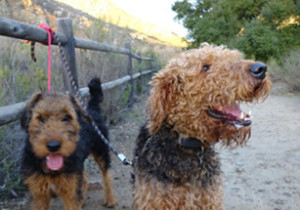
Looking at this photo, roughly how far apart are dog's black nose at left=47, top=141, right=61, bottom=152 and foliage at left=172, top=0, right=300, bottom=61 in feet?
59.6

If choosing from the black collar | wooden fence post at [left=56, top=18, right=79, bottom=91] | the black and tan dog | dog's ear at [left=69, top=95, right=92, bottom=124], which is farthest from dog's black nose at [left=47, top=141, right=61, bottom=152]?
wooden fence post at [left=56, top=18, right=79, bottom=91]

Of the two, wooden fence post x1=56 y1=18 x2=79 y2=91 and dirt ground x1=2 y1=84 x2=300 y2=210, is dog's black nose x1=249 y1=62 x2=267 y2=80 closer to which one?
dirt ground x1=2 y1=84 x2=300 y2=210

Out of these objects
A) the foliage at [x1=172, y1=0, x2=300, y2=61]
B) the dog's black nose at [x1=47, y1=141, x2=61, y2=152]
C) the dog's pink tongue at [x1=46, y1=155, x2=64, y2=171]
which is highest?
the foliage at [x1=172, y1=0, x2=300, y2=61]

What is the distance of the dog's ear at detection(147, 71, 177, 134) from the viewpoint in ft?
7.43

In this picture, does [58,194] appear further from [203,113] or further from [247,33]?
[247,33]

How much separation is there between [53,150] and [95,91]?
161 centimetres

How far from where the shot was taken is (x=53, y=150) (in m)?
2.49

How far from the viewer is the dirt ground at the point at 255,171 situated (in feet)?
12.4

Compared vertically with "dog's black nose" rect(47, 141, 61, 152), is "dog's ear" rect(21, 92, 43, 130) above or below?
above

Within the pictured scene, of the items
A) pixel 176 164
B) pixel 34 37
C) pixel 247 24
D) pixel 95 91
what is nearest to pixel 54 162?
pixel 176 164

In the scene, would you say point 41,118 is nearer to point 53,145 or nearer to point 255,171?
point 53,145

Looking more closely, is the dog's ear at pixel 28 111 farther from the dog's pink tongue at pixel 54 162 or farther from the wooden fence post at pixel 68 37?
the wooden fence post at pixel 68 37

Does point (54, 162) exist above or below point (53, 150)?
below

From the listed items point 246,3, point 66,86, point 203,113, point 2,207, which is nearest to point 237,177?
point 203,113
